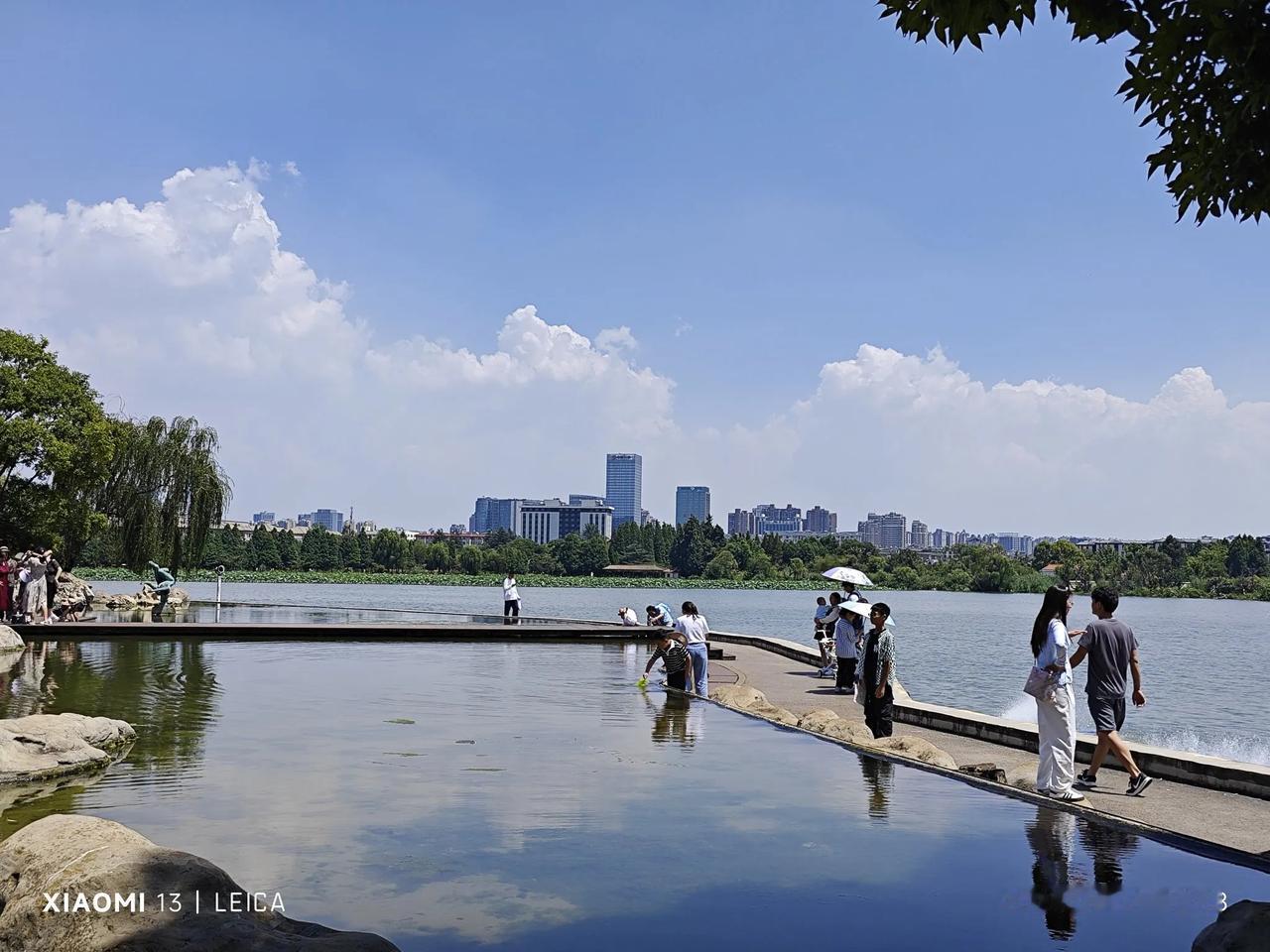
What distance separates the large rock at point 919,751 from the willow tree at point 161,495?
36.6m

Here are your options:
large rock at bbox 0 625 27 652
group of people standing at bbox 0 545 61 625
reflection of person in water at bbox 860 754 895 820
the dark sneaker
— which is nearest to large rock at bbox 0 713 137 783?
reflection of person in water at bbox 860 754 895 820

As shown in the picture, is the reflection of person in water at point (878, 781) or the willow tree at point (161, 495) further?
the willow tree at point (161, 495)

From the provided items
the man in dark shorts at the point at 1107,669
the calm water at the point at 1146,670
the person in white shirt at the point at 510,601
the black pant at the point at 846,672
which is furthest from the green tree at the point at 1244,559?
the man in dark shorts at the point at 1107,669

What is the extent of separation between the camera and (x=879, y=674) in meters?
12.0

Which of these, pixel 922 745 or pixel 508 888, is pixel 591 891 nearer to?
pixel 508 888

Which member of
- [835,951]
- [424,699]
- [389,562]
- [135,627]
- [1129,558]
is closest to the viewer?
[835,951]

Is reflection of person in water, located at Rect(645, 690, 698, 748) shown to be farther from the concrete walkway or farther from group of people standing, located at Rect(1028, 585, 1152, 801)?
group of people standing, located at Rect(1028, 585, 1152, 801)

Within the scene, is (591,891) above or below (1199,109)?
below

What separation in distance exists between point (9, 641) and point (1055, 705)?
65.9ft

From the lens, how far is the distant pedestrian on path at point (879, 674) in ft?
39.3

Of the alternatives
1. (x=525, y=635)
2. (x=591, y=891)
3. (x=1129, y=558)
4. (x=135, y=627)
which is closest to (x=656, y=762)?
(x=591, y=891)

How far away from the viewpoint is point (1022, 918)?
227 inches

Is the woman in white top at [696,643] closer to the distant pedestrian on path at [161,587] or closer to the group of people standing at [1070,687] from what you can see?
the group of people standing at [1070,687]

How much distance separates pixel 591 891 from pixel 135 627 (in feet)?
74.2
